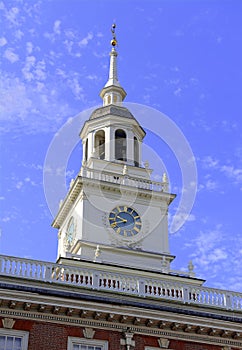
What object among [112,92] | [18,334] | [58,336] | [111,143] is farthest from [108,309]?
[112,92]

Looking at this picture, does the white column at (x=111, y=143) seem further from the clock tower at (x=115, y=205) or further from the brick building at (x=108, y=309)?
the brick building at (x=108, y=309)

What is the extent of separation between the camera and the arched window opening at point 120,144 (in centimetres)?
5141

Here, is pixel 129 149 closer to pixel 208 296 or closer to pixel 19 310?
pixel 208 296

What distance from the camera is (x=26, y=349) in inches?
1025

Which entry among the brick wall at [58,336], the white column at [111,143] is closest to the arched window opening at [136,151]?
the white column at [111,143]

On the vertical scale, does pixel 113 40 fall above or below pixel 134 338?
above

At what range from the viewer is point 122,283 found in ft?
102

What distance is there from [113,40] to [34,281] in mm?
34419

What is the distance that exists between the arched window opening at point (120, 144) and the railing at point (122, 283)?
66.4 ft

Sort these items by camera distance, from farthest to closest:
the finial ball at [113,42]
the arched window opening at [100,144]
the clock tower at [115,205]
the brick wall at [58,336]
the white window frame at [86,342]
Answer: the finial ball at [113,42], the arched window opening at [100,144], the clock tower at [115,205], the white window frame at [86,342], the brick wall at [58,336]

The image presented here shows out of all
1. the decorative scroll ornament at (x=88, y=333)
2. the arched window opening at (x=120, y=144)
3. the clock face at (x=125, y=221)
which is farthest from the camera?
the arched window opening at (x=120, y=144)

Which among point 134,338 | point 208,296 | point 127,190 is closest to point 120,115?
point 127,190

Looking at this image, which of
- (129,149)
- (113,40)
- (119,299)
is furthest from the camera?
(113,40)

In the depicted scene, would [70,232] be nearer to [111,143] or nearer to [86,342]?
[111,143]
